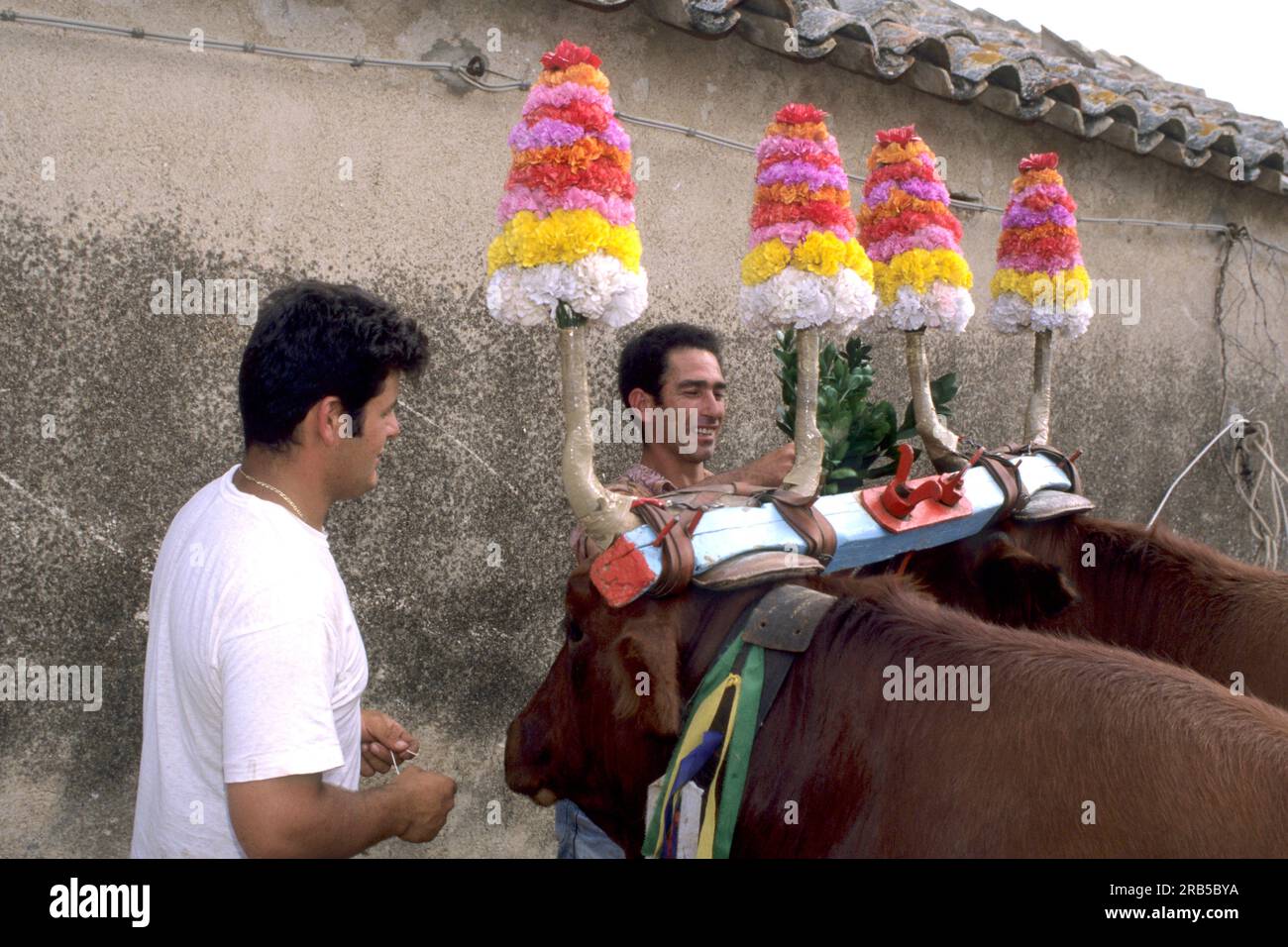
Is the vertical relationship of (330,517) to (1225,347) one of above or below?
below

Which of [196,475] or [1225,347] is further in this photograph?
[1225,347]

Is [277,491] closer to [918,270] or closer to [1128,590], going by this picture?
[918,270]

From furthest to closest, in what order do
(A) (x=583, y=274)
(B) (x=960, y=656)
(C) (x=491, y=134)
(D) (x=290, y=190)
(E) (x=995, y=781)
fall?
(C) (x=491, y=134)
(D) (x=290, y=190)
(A) (x=583, y=274)
(B) (x=960, y=656)
(E) (x=995, y=781)

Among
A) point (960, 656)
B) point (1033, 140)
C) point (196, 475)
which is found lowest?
point (960, 656)

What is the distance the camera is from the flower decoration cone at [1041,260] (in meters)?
3.02

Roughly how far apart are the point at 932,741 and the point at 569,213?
3.60 feet

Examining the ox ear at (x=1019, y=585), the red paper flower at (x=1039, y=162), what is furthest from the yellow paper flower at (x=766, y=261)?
the red paper flower at (x=1039, y=162)

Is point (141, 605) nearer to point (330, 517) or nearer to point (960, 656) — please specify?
point (330, 517)

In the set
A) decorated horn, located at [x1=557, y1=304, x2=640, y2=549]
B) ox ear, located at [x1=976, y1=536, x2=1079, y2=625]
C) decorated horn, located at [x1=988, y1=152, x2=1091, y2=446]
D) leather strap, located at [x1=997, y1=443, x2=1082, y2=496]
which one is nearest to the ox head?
decorated horn, located at [x1=557, y1=304, x2=640, y2=549]

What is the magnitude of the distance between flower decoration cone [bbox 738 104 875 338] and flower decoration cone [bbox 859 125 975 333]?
0.39 metres
